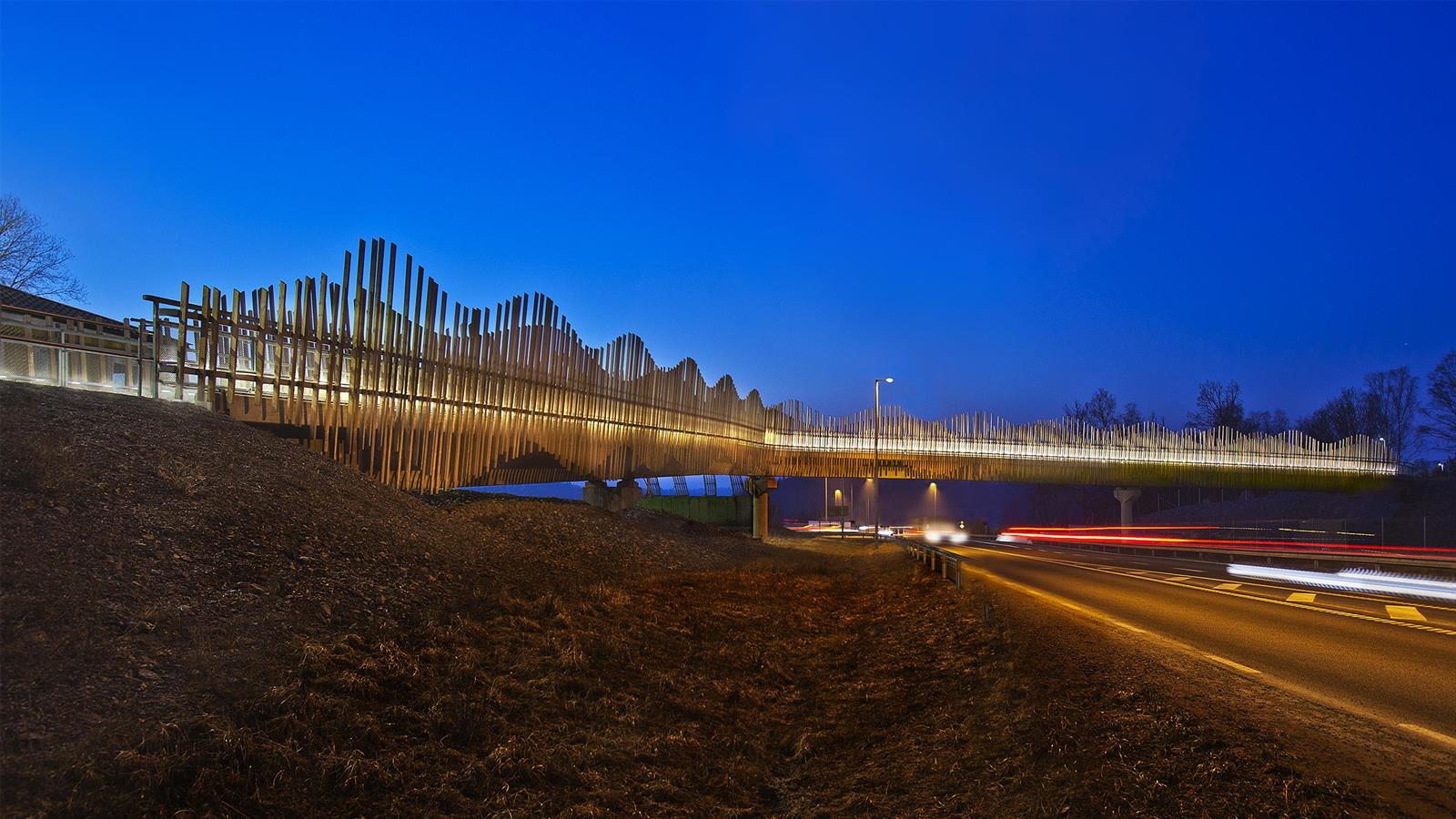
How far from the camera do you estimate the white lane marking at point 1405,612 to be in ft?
44.8

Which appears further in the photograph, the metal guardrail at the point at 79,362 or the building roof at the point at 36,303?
the building roof at the point at 36,303

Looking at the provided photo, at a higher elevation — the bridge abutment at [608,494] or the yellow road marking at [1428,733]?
the bridge abutment at [608,494]

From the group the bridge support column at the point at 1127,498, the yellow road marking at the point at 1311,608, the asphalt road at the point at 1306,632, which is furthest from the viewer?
the bridge support column at the point at 1127,498

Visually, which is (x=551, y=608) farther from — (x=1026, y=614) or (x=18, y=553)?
(x=1026, y=614)

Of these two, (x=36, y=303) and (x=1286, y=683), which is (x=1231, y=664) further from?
(x=36, y=303)

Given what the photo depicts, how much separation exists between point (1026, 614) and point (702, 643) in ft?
20.0

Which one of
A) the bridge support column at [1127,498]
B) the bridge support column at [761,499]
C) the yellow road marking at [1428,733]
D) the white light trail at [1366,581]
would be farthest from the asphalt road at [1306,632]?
the bridge support column at [1127,498]

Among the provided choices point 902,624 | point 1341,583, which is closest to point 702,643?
point 902,624

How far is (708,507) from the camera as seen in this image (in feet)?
168

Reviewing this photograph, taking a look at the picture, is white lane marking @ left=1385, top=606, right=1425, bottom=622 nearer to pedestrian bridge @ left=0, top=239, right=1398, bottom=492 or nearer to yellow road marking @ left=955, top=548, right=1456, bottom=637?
yellow road marking @ left=955, top=548, right=1456, bottom=637

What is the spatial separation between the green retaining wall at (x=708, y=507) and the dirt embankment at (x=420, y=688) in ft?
119

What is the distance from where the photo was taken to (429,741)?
6.58 m

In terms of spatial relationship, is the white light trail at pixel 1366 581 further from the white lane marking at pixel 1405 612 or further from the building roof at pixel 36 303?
the building roof at pixel 36 303

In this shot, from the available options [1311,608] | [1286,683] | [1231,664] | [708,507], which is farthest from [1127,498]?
[1286,683]
